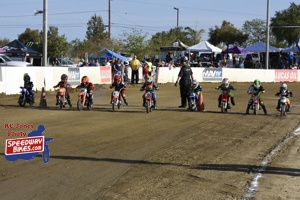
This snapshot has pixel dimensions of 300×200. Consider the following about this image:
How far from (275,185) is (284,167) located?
4.70 feet

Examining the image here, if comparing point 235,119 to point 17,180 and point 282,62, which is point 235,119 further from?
point 282,62

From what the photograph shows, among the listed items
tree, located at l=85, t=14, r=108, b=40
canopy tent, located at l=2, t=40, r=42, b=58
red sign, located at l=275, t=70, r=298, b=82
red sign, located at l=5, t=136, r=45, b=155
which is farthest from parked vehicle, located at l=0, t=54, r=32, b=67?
tree, located at l=85, t=14, r=108, b=40

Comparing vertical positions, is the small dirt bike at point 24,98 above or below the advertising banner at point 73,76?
below

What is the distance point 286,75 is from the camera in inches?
1783

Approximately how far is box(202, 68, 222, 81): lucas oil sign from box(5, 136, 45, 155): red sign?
106 feet

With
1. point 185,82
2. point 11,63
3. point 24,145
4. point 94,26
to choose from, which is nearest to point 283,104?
point 185,82

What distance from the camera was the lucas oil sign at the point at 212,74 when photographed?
129ft

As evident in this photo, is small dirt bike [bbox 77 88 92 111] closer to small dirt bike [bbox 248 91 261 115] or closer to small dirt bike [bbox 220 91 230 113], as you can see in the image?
small dirt bike [bbox 220 91 230 113]

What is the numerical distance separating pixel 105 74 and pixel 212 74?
1050 cm

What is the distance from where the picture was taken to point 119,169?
350 inches

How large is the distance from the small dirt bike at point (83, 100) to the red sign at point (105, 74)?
13654 mm

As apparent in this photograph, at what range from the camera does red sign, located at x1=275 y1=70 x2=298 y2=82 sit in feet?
146

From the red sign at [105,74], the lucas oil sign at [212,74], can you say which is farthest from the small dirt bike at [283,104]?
the lucas oil sign at [212,74]

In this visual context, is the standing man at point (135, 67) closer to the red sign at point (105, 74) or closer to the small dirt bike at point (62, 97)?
the red sign at point (105, 74)
